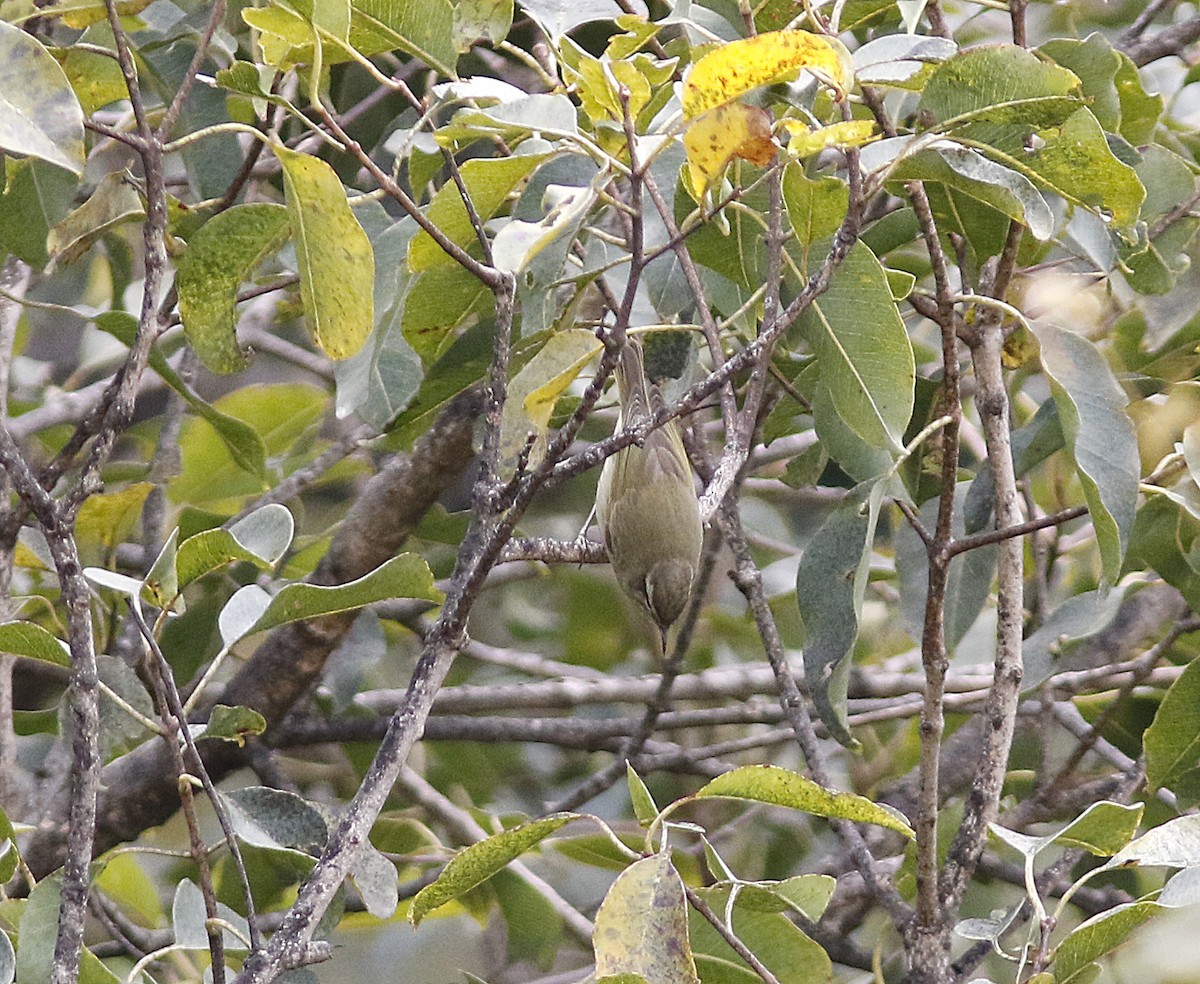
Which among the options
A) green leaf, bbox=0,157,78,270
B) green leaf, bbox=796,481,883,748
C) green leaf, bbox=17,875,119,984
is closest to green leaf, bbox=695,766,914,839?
green leaf, bbox=796,481,883,748

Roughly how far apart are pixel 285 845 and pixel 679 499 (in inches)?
58.9

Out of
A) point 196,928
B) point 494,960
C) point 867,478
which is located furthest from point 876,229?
Answer: point 494,960

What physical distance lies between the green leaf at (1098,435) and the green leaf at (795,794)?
1.70 ft

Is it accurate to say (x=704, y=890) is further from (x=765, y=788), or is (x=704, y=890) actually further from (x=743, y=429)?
(x=743, y=429)

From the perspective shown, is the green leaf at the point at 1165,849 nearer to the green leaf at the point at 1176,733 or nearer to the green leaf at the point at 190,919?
the green leaf at the point at 1176,733

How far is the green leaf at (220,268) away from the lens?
6.05ft

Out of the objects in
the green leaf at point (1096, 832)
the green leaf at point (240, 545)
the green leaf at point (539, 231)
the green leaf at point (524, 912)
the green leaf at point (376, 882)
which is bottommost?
the green leaf at point (524, 912)

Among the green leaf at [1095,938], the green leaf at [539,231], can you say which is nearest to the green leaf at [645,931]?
the green leaf at [1095,938]

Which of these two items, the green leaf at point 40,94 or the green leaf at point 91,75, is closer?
the green leaf at point 40,94

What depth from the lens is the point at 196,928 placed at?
6.23ft

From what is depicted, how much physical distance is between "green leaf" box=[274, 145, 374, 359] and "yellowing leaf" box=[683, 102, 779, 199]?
0.38 m

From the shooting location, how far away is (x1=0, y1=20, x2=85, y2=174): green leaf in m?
1.41

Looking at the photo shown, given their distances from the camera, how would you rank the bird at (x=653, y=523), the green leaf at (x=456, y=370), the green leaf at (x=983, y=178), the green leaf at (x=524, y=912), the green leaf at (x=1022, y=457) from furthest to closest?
the bird at (x=653, y=523) < the green leaf at (x=524, y=912) < the green leaf at (x=456, y=370) < the green leaf at (x=1022, y=457) < the green leaf at (x=983, y=178)

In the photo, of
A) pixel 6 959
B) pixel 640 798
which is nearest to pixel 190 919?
pixel 6 959
